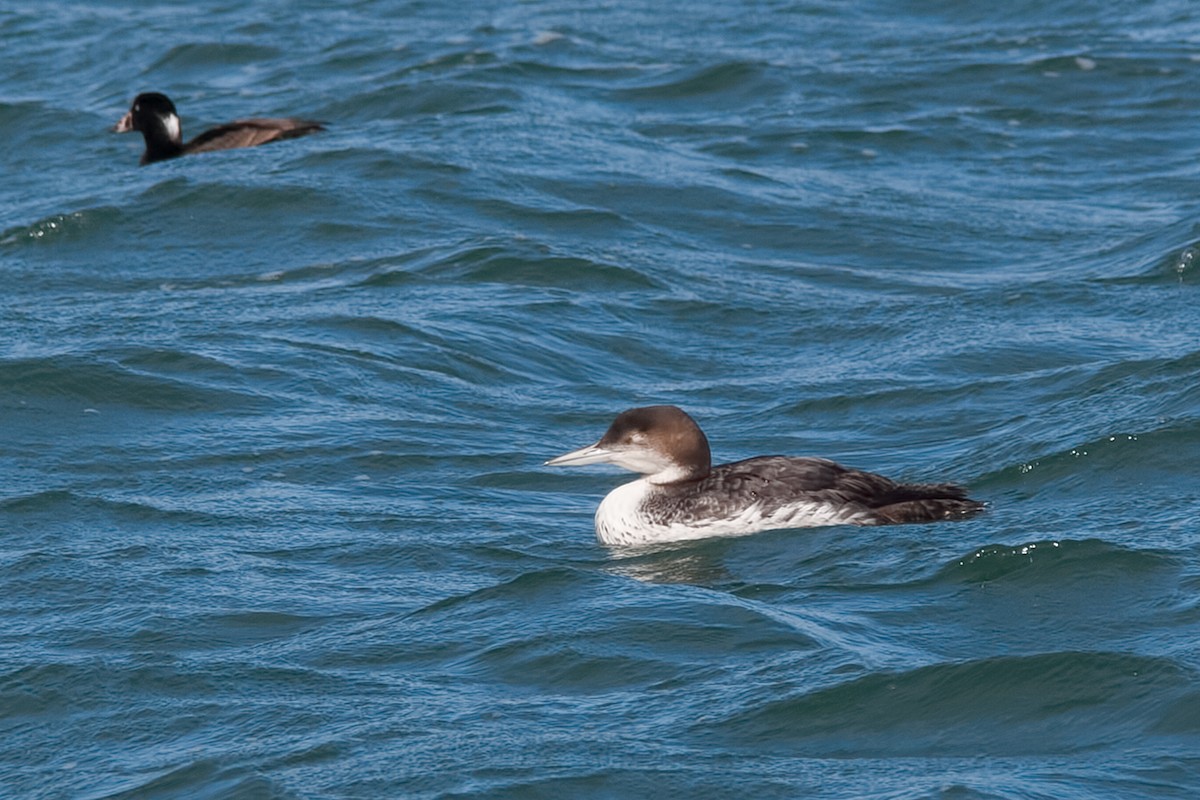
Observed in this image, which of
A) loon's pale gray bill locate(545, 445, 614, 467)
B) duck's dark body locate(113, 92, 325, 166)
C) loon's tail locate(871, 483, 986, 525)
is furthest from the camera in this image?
duck's dark body locate(113, 92, 325, 166)

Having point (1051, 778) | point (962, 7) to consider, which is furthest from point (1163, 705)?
point (962, 7)

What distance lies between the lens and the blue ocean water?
721 cm

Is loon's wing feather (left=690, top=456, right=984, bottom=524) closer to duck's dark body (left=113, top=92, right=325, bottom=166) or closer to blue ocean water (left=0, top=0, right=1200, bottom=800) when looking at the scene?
blue ocean water (left=0, top=0, right=1200, bottom=800)

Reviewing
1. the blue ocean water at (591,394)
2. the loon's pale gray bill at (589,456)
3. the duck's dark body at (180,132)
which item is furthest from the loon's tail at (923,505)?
the duck's dark body at (180,132)

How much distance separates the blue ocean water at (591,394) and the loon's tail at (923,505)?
0.10 m

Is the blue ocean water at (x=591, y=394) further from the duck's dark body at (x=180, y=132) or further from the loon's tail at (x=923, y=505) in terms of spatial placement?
the duck's dark body at (x=180, y=132)

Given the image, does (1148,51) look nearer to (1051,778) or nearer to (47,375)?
(47,375)

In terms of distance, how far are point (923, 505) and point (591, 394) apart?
331 centimetres

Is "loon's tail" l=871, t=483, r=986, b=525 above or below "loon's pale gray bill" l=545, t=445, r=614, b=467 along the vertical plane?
below

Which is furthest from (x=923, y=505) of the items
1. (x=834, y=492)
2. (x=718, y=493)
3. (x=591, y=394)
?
(x=591, y=394)

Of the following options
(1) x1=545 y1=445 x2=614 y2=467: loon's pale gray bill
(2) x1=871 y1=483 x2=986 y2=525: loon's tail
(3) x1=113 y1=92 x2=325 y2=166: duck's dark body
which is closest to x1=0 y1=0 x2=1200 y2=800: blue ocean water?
(2) x1=871 y1=483 x2=986 y2=525: loon's tail

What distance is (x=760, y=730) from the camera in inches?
279

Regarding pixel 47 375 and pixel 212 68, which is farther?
pixel 212 68

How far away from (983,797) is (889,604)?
1884mm
